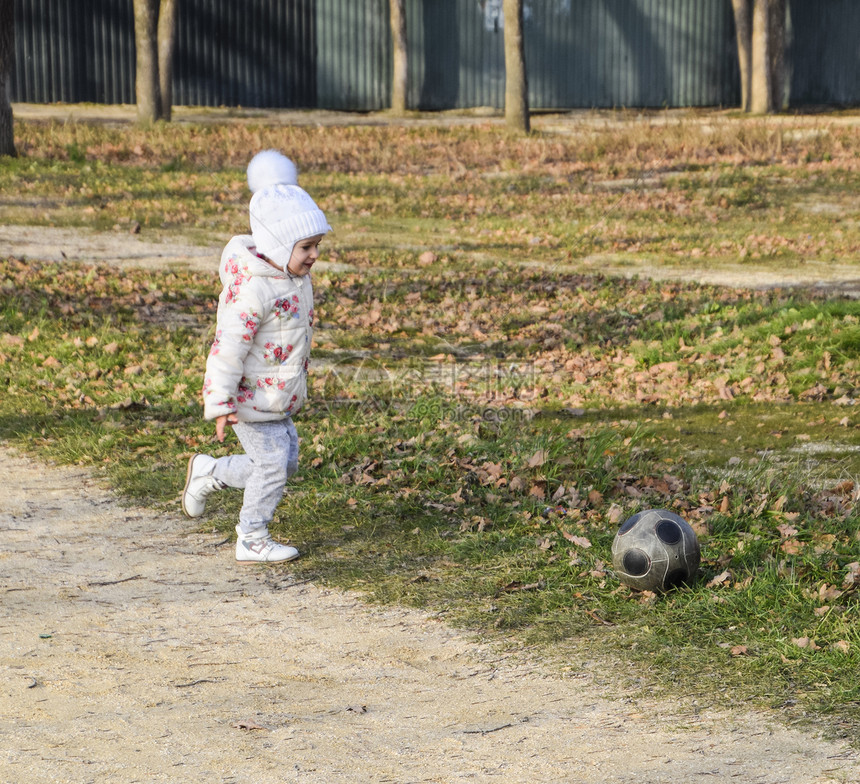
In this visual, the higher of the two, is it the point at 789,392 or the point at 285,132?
the point at 285,132

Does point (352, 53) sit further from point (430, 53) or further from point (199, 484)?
point (199, 484)

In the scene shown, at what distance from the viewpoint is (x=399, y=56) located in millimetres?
32844

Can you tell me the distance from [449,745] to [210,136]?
21.8 m

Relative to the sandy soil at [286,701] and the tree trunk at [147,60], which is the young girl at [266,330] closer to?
the sandy soil at [286,701]

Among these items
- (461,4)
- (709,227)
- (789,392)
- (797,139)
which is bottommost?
(789,392)

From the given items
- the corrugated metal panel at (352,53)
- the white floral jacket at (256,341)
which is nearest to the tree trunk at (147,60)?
the corrugated metal panel at (352,53)

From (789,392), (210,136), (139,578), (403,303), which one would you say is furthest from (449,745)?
(210,136)

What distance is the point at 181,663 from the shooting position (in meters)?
5.00

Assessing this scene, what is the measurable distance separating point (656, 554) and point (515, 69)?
22.1 meters

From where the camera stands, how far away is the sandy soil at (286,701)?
13.5 ft

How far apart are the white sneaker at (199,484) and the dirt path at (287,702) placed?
0.34 metres

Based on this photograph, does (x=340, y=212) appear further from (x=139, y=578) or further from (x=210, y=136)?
(x=139, y=578)

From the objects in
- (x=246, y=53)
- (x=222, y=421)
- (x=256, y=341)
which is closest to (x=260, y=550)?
(x=222, y=421)

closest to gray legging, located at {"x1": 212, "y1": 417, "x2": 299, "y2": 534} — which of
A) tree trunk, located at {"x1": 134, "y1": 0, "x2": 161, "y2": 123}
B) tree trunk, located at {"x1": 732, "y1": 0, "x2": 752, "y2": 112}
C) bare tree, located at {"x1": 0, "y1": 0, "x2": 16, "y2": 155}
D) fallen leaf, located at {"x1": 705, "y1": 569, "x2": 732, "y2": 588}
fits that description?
fallen leaf, located at {"x1": 705, "y1": 569, "x2": 732, "y2": 588}
